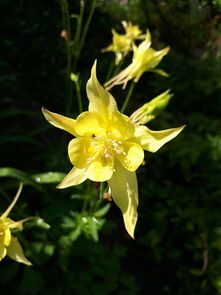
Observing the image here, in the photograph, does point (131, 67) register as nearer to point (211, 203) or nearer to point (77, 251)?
point (77, 251)

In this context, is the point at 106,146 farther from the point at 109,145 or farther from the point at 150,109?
the point at 150,109

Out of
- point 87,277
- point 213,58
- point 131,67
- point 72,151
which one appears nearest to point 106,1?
point 131,67

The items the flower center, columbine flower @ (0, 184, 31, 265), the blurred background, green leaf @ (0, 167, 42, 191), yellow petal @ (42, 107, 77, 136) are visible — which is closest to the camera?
yellow petal @ (42, 107, 77, 136)

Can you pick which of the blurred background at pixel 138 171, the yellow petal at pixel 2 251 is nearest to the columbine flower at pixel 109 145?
the yellow petal at pixel 2 251

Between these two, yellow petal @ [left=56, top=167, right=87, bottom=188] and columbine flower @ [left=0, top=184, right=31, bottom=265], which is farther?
columbine flower @ [left=0, top=184, right=31, bottom=265]

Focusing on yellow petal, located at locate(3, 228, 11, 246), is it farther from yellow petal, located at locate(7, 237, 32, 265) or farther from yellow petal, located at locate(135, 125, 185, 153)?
yellow petal, located at locate(135, 125, 185, 153)

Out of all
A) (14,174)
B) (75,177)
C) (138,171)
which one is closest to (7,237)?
(75,177)

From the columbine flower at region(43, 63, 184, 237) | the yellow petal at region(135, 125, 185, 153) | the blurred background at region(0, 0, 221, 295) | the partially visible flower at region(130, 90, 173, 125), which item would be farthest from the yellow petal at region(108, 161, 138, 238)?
the blurred background at region(0, 0, 221, 295)

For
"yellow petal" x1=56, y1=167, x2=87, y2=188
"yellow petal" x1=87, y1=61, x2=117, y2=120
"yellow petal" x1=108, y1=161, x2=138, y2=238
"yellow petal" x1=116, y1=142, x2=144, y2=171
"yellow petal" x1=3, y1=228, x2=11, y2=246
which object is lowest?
"yellow petal" x1=3, y1=228, x2=11, y2=246
